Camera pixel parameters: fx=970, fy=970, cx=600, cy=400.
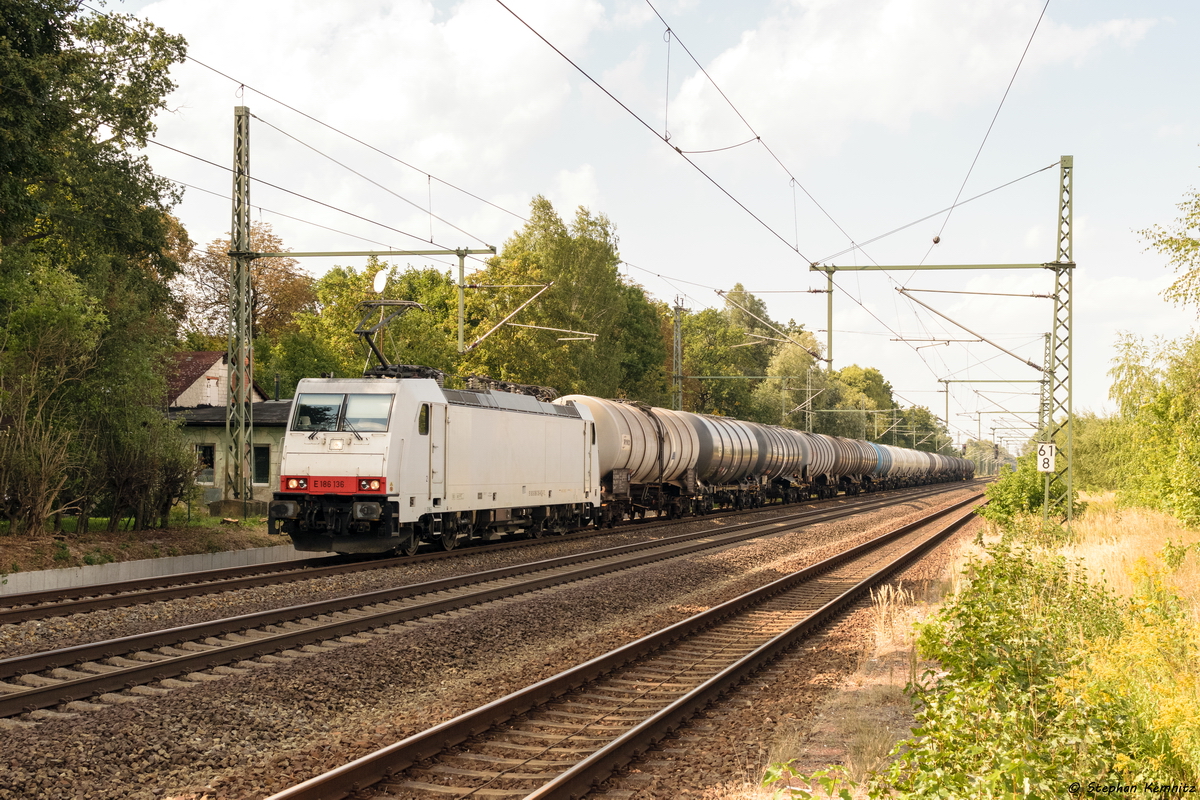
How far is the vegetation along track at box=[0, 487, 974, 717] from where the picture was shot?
8.36m

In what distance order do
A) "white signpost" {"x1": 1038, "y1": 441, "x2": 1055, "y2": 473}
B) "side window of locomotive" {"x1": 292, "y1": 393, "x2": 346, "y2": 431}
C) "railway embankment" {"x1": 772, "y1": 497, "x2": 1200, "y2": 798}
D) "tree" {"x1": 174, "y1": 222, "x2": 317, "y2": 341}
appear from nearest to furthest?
1. "railway embankment" {"x1": 772, "y1": 497, "x2": 1200, "y2": 798}
2. "side window of locomotive" {"x1": 292, "y1": 393, "x2": 346, "y2": 431}
3. "white signpost" {"x1": 1038, "y1": 441, "x2": 1055, "y2": 473}
4. "tree" {"x1": 174, "y1": 222, "x2": 317, "y2": 341}

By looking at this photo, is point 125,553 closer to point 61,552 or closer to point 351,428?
point 61,552

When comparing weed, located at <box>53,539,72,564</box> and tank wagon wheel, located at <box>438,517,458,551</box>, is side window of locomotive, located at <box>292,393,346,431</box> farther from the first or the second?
weed, located at <box>53,539,72,564</box>

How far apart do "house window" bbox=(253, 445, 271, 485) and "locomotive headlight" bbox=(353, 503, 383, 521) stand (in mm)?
16219

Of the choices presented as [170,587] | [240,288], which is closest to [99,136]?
[240,288]

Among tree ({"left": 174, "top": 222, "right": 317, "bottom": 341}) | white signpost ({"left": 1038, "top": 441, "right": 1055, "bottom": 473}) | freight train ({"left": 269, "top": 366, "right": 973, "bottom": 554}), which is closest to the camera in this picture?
freight train ({"left": 269, "top": 366, "right": 973, "bottom": 554})

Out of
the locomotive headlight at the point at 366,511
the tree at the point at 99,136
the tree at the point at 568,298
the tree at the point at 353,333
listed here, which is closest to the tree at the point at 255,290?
the tree at the point at 353,333

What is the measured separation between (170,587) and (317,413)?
448 cm

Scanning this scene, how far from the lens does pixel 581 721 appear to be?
7.96m

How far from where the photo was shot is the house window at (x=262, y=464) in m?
31.8

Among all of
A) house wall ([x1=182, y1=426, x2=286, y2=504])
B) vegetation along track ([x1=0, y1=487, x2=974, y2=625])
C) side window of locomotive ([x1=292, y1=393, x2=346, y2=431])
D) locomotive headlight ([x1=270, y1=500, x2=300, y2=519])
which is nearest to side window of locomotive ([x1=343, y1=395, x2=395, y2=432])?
side window of locomotive ([x1=292, y1=393, x2=346, y2=431])

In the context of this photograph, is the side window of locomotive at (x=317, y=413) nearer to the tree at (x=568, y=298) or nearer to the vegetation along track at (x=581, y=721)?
the vegetation along track at (x=581, y=721)

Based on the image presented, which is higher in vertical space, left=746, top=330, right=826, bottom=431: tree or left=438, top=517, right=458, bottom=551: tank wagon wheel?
left=746, top=330, right=826, bottom=431: tree

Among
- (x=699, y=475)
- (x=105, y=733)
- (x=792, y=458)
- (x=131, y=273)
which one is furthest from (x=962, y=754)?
(x=792, y=458)
